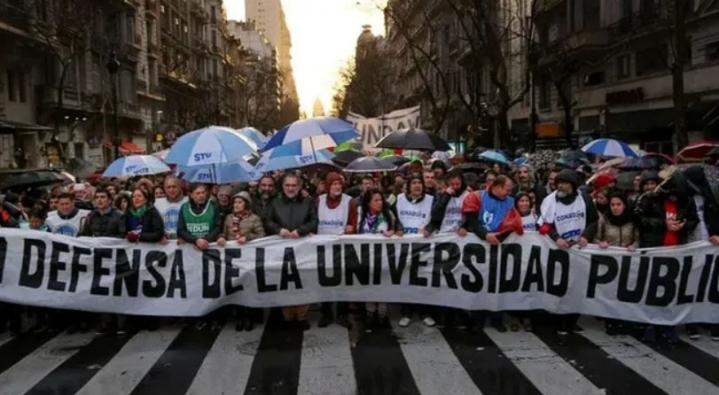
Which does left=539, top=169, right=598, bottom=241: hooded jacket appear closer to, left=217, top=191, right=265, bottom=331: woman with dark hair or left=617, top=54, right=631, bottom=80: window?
left=217, top=191, right=265, bottom=331: woman with dark hair

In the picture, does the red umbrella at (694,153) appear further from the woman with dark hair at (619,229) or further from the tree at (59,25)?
the tree at (59,25)

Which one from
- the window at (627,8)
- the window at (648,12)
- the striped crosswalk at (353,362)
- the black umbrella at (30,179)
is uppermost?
the window at (627,8)

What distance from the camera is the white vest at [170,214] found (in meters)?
8.23

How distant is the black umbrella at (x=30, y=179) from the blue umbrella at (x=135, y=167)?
11.5ft

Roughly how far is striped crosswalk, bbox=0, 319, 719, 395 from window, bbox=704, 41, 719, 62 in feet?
71.0

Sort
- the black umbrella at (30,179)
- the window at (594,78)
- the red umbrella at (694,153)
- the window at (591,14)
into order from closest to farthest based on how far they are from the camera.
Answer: the red umbrella at (694,153)
the black umbrella at (30,179)
the window at (591,14)
the window at (594,78)

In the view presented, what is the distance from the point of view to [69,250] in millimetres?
7641

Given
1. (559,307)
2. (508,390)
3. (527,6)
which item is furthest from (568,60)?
(508,390)

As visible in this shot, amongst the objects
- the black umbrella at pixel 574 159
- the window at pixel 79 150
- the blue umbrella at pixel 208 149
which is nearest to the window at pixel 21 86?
the window at pixel 79 150

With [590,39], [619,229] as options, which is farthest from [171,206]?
[590,39]

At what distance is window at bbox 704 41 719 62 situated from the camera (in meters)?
25.5

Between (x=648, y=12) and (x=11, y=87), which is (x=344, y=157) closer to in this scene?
(x=648, y=12)

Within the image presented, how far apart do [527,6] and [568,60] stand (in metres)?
9.00

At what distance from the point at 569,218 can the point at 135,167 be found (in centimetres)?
760
